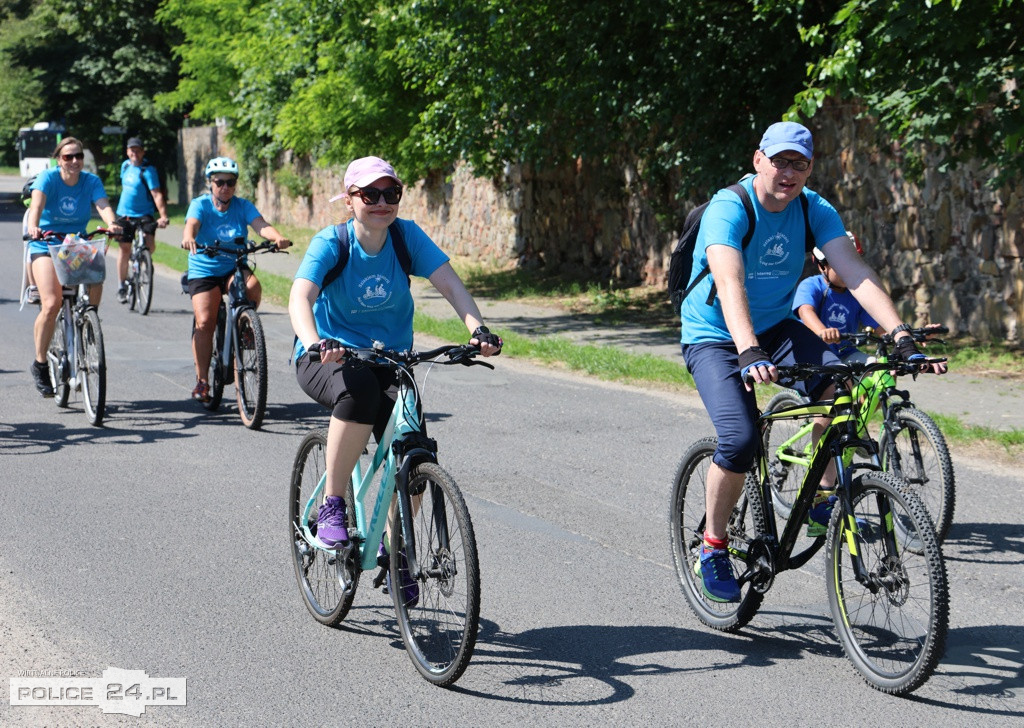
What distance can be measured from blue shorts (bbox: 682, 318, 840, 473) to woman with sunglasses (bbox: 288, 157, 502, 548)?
0.83m

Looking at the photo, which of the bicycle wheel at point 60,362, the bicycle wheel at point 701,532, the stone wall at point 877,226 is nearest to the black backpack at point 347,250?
the bicycle wheel at point 701,532

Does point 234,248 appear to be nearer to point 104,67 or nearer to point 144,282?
point 144,282

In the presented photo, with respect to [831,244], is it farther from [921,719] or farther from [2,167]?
[2,167]

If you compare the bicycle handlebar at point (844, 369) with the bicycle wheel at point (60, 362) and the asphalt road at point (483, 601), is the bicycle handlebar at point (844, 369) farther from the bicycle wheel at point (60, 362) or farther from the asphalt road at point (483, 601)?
the bicycle wheel at point (60, 362)

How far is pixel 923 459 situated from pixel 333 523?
298 cm

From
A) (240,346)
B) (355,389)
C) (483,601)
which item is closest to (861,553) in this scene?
(483,601)

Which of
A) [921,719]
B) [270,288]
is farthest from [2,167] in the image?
[921,719]

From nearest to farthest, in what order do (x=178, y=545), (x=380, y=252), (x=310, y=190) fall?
(x=380, y=252)
(x=178, y=545)
(x=310, y=190)

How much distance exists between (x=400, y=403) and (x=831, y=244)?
1789mm

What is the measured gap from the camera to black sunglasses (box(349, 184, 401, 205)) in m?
4.96

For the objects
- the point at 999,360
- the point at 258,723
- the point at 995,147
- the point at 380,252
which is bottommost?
the point at 258,723

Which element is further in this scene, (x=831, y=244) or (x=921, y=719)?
(x=831, y=244)

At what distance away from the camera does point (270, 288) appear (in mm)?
20031

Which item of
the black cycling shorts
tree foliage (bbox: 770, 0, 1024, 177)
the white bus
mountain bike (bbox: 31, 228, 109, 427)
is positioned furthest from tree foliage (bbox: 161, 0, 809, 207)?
the white bus
